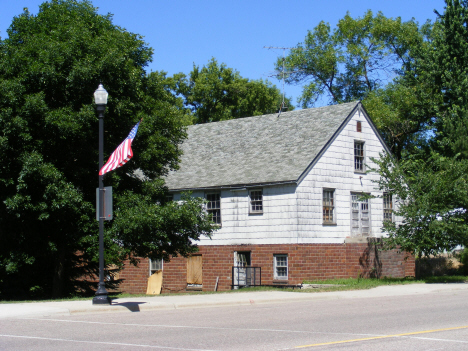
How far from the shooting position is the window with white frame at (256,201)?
29.0 metres

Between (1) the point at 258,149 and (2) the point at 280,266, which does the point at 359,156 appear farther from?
(2) the point at 280,266

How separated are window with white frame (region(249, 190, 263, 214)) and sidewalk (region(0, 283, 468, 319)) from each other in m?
7.49

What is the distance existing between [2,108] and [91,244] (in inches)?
207

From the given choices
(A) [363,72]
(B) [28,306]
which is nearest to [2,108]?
(B) [28,306]

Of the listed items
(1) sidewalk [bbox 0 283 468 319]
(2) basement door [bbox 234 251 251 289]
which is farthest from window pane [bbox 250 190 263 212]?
(1) sidewalk [bbox 0 283 468 319]

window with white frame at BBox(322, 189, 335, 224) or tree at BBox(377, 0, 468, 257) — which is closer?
tree at BBox(377, 0, 468, 257)

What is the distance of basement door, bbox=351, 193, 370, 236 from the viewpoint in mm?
30406

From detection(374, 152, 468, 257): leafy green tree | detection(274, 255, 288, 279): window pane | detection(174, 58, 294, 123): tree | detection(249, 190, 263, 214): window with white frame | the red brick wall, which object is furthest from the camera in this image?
detection(174, 58, 294, 123): tree

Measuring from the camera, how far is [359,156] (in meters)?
31.4

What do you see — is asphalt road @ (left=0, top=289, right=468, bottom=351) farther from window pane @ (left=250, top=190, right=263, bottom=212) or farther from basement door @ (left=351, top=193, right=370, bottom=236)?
basement door @ (left=351, top=193, right=370, bottom=236)

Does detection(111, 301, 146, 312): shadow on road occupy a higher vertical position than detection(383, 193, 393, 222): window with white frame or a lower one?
lower

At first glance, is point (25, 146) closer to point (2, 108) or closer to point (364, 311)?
point (2, 108)

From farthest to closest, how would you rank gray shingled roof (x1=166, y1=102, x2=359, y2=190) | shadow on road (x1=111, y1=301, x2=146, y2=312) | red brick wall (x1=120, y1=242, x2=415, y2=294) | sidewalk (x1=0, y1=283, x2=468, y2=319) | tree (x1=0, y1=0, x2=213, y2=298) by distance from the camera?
1. gray shingled roof (x1=166, y1=102, x2=359, y2=190)
2. red brick wall (x1=120, y1=242, x2=415, y2=294)
3. tree (x1=0, y1=0, x2=213, y2=298)
4. shadow on road (x1=111, y1=301, x2=146, y2=312)
5. sidewalk (x1=0, y1=283, x2=468, y2=319)

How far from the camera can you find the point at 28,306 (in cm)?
1570
